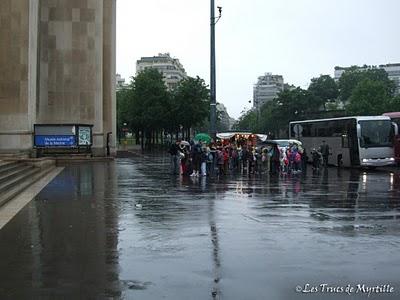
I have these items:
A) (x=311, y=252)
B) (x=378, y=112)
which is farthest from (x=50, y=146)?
(x=378, y=112)

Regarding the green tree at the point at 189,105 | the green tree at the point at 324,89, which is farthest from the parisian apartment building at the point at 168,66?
the green tree at the point at 189,105

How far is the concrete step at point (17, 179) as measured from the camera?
17625 millimetres

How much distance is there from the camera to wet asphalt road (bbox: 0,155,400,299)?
6.80 m

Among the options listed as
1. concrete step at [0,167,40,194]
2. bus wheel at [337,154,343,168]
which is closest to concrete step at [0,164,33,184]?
concrete step at [0,167,40,194]

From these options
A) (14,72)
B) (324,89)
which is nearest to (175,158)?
(14,72)

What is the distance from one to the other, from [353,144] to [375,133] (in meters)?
1.44

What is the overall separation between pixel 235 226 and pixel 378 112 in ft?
275

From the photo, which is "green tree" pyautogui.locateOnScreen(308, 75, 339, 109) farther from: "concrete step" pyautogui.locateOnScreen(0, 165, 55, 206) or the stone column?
"concrete step" pyautogui.locateOnScreen(0, 165, 55, 206)

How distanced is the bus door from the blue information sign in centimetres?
1765

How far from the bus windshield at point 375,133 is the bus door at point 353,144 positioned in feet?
1.40

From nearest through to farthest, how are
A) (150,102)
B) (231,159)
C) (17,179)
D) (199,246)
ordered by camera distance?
(199,246), (17,179), (231,159), (150,102)

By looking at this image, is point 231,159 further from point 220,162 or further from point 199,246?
point 199,246

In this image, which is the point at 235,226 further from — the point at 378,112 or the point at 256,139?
the point at 378,112

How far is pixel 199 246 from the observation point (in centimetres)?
926
